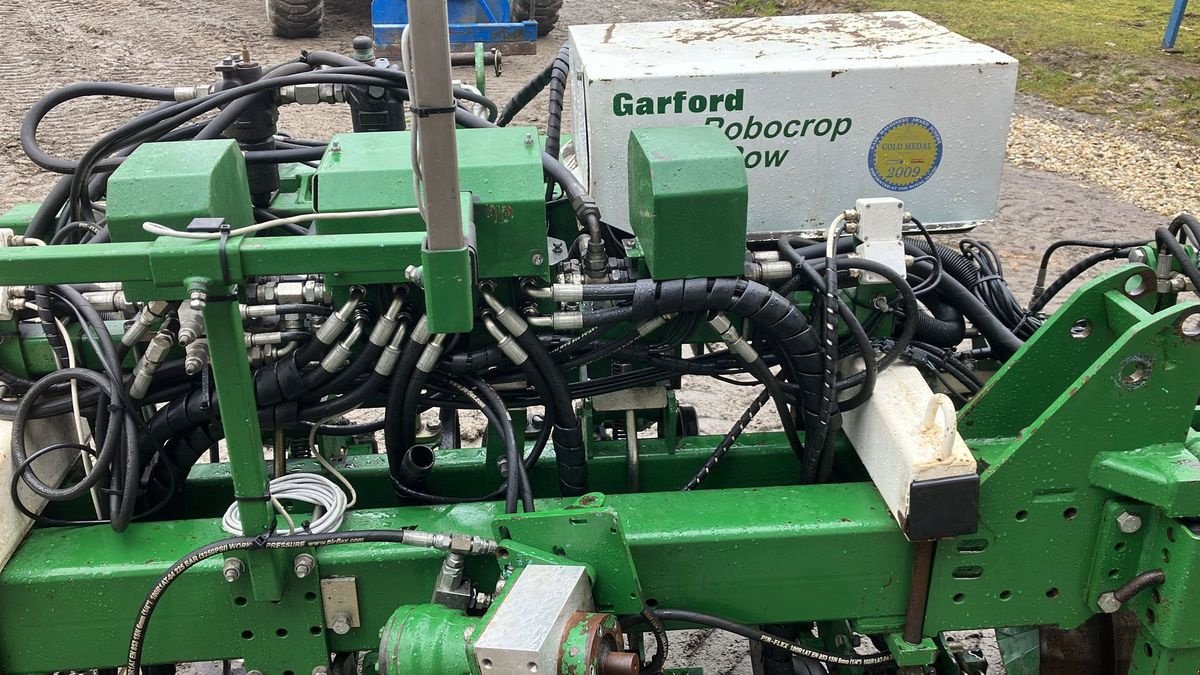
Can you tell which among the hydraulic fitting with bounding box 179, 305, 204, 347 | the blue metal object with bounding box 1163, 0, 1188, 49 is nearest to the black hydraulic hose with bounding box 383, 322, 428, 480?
the hydraulic fitting with bounding box 179, 305, 204, 347

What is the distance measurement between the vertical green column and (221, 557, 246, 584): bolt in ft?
0.07

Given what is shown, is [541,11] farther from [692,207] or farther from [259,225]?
[259,225]

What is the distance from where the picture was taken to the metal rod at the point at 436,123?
125 cm

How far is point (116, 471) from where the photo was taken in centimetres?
192

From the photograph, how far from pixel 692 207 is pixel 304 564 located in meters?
0.95

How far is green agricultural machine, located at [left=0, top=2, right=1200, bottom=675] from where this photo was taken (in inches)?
Answer: 70.6

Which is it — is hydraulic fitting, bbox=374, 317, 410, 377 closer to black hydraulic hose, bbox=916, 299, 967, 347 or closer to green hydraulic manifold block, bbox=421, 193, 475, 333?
green hydraulic manifold block, bbox=421, 193, 475, 333

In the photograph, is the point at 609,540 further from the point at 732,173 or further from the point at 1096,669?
the point at 1096,669

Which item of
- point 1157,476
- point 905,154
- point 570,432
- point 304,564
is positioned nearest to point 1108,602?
point 1157,476

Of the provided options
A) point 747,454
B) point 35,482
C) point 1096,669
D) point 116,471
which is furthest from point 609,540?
point 1096,669

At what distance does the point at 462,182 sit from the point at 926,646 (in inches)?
49.5

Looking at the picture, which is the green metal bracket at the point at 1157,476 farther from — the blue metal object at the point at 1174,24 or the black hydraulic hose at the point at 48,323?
the blue metal object at the point at 1174,24

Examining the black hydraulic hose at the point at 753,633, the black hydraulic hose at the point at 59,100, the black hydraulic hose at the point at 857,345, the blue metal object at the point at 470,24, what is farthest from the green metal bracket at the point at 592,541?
the blue metal object at the point at 470,24

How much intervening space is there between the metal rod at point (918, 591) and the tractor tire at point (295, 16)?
369 inches
